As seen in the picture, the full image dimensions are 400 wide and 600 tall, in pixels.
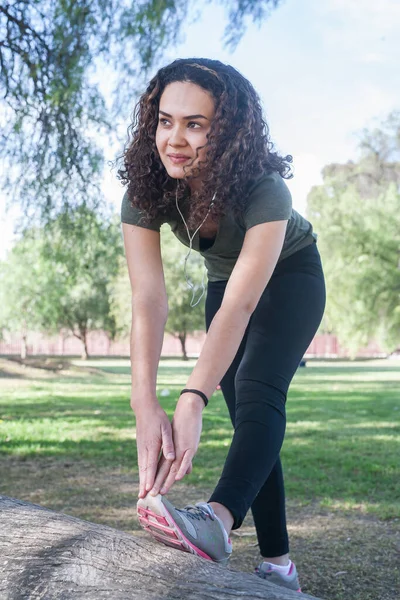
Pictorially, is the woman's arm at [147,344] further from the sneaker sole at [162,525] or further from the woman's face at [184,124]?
the woman's face at [184,124]

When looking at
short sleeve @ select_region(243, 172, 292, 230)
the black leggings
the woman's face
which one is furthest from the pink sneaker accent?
the woman's face

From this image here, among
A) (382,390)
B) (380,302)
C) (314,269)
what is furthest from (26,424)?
(380,302)

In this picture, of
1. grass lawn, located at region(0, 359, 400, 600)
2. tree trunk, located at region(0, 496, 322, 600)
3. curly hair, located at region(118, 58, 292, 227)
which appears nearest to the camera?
tree trunk, located at region(0, 496, 322, 600)

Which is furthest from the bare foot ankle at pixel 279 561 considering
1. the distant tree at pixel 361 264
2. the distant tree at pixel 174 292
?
the distant tree at pixel 174 292

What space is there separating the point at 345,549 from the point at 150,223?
1900mm

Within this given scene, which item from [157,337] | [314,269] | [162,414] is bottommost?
[162,414]

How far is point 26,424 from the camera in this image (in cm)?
808

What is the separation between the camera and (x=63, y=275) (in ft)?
33.3

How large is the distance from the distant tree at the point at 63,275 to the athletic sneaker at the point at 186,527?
676 centimetres

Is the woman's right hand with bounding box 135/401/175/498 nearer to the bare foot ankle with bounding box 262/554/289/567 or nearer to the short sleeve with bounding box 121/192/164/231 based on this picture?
the short sleeve with bounding box 121/192/164/231

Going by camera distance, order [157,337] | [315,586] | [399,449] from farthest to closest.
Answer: [399,449] → [315,586] → [157,337]

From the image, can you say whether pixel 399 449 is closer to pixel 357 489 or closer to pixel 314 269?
pixel 357 489

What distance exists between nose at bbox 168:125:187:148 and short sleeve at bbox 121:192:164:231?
250mm

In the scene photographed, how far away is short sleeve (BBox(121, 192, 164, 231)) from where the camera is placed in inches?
86.6
